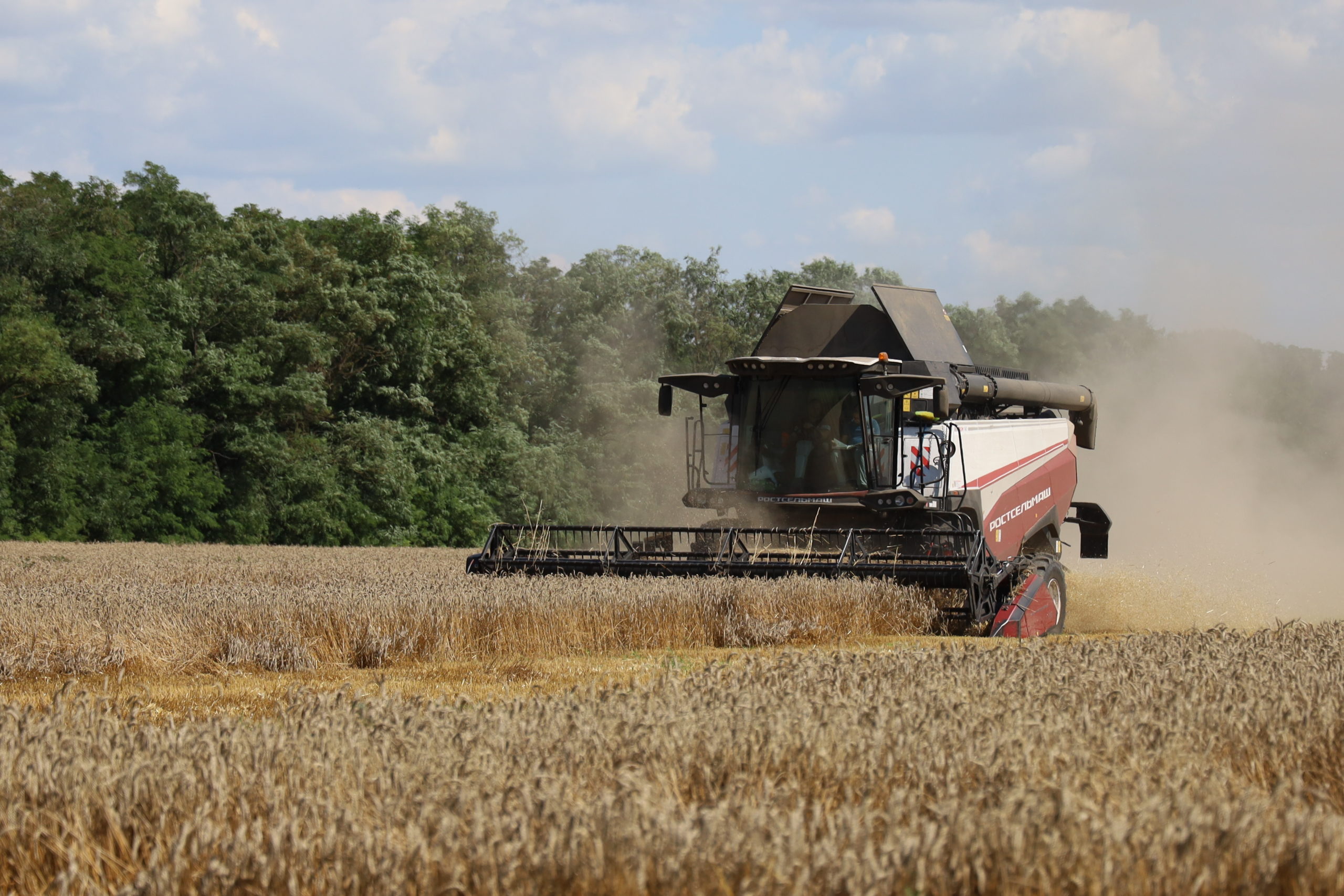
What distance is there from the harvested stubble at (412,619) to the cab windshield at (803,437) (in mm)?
2069

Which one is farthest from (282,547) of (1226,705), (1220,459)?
(1226,705)

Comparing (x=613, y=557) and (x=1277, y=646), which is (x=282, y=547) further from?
(x=1277, y=646)

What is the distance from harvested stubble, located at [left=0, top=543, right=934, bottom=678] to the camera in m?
7.48

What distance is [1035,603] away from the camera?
9859 millimetres

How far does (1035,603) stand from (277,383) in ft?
75.8

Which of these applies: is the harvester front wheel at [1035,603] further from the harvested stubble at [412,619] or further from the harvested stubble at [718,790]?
the harvested stubble at [718,790]

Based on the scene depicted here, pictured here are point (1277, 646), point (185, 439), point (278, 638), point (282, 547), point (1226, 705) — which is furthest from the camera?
point (185, 439)

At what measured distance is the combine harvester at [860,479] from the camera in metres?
9.90

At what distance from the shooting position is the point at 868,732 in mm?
3480

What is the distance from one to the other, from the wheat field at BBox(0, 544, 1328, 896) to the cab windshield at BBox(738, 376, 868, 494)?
5.04 metres

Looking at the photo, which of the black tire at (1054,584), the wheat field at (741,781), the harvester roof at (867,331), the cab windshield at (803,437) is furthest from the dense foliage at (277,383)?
the wheat field at (741,781)

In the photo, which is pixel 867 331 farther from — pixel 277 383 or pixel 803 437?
pixel 277 383

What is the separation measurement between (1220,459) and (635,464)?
14.8 metres

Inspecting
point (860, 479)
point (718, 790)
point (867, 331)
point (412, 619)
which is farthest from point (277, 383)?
point (718, 790)
